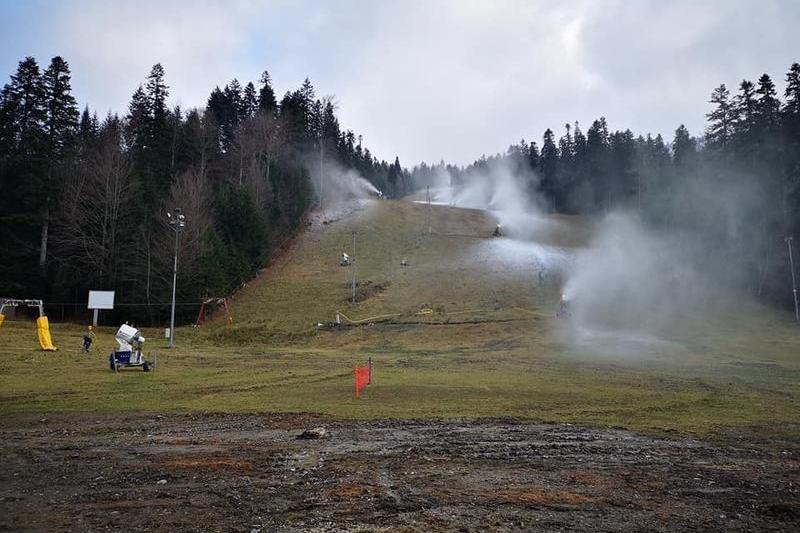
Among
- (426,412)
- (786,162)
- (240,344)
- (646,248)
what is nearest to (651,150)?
(646,248)

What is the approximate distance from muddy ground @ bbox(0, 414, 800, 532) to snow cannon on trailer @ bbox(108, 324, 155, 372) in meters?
10.3

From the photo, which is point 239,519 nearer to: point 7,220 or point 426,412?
point 426,412

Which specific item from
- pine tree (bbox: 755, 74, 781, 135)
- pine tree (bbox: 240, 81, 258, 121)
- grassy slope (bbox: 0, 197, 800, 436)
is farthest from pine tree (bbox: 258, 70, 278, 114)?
pine tree (bbox: 755, 74, 781, 135)

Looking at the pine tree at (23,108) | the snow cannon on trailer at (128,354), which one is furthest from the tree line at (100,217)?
the snow cannon on trailer at (128,354)

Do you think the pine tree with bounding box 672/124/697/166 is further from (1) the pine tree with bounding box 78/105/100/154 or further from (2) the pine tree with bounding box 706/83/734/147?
(1) the pine tree with bounding box 78/105/100/154

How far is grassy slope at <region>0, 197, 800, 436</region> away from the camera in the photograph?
627 inches

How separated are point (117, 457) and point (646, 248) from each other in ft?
221

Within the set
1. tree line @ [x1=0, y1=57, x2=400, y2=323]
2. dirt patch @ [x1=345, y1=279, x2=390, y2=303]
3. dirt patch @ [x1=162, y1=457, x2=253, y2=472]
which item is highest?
tree line @ [x1=0, y1=57, x2=400, y2=323]

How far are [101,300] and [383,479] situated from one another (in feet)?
137

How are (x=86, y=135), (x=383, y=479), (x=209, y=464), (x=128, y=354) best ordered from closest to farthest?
1. (x=383, y=479)
2. (x=209, y=464)
3. (x=128, y=354)
4. (x=86, y=135)

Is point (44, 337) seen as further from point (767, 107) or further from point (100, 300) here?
point (767, 107)

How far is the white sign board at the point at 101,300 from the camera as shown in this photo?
42.1m

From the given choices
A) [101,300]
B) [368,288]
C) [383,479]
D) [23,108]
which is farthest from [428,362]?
[23,108]

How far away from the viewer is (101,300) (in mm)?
42312
